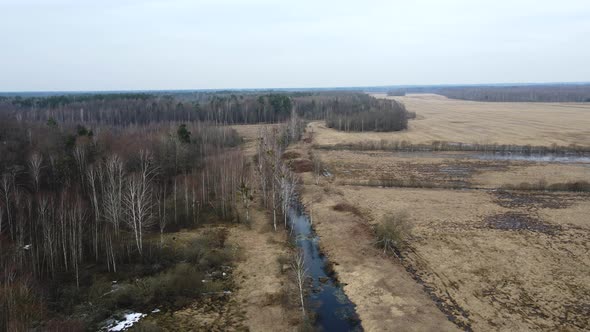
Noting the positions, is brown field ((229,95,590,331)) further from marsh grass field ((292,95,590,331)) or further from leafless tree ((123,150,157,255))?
leafless tree ((123,150,157,255))

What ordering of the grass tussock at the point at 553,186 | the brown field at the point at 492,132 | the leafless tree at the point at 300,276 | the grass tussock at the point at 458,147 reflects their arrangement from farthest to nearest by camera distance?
1. the brown field at the point at 492,132
2. the grass tussock at the point at 458,147
3. the grass tussock at the point at 553,186
4. the leafless tree at the point at 300,276

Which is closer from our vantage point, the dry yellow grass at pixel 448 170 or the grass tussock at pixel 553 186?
the grass tussock at pixel 553 186

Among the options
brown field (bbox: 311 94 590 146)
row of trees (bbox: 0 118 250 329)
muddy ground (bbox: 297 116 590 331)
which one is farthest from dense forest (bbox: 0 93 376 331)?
brown field (bbox: 311 94 590 146)

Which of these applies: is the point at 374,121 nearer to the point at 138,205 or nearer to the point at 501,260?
the point at 501,260

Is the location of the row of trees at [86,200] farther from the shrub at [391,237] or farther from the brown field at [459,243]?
the shrub at [391,237]

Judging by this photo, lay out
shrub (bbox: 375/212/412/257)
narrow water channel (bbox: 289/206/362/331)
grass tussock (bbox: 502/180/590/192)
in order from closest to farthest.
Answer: narrow water channel (bbox: 289/206/362/331)
shrub (bbox: 375/212/412/257)
grass tussock (bbox: 502/180/590/192)

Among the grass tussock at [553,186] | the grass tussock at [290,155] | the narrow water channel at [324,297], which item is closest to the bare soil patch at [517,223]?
the grass tussock at [553,186]
